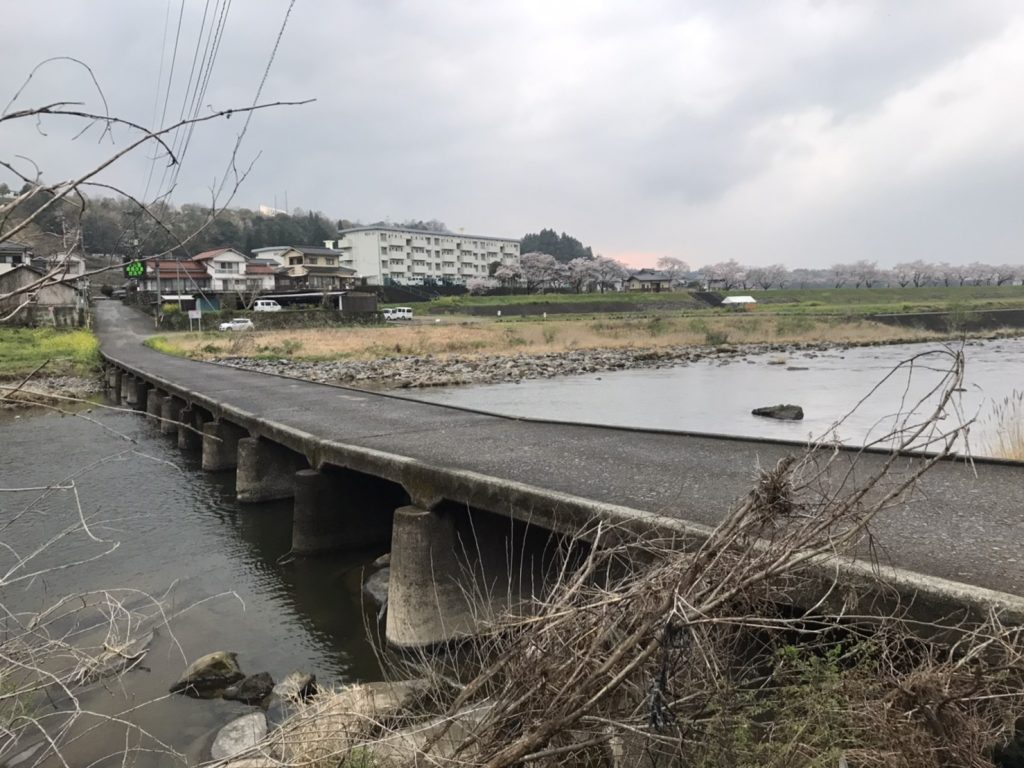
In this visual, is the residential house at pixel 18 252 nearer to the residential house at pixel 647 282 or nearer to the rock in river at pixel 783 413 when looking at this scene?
the rock in river at pixel 783 413

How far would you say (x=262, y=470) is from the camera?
11531mm

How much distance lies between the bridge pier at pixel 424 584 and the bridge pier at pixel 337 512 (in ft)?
9.12

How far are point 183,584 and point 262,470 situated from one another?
3309 millimetres

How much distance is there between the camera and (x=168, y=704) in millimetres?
5812

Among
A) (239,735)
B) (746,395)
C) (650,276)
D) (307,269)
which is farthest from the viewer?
(650,276)

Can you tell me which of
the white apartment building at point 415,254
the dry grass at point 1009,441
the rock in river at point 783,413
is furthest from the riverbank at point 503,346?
the white apartment building at point 415,254

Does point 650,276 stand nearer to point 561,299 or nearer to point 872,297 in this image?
point 872,297

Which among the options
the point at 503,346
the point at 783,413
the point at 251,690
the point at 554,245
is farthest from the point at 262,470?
the point at 554,245

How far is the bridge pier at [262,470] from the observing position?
1141 cm

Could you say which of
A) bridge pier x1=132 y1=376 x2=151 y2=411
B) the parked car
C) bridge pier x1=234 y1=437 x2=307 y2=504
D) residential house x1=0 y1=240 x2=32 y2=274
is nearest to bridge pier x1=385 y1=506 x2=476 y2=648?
residential house x1=0 y1=240 x2=32 y2=274

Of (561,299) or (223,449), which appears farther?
(561,299)

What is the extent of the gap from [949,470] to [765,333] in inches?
1847

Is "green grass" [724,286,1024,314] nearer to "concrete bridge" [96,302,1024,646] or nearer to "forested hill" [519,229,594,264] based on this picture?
"forested hill" [519,229,594,264]

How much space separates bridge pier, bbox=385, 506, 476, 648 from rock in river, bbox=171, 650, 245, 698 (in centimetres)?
139
